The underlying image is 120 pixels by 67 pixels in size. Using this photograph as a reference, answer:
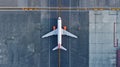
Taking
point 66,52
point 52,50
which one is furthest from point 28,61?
point 66,52

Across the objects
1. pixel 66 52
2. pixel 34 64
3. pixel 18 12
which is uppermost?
pixel 18 12

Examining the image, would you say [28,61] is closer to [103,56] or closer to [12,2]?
[12,2]

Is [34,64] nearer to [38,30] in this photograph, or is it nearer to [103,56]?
[38,30]

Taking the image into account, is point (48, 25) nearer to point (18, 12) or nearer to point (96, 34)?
point (18, 12)

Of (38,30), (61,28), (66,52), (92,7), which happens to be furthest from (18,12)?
(92,7)

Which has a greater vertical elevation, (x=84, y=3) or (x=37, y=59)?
(x=84, y=3)

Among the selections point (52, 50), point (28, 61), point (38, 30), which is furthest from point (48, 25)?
point (28, 61)

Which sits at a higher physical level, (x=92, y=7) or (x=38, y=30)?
(x=92, y=7)
